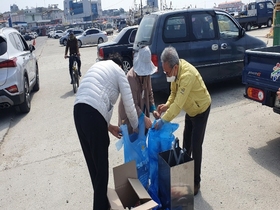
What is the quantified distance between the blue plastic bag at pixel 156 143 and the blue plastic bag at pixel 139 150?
73mm

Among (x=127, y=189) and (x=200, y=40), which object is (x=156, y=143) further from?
(x=200, y=40)

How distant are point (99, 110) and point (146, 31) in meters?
4.21

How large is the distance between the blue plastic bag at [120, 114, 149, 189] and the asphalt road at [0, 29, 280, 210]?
0.67 meters

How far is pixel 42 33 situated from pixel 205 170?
271 feet

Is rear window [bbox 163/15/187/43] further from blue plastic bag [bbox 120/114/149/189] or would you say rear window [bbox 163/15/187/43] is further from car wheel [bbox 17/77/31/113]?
blue plastic bag [bbox 120/114/149/189]

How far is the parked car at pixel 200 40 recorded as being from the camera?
237 inches

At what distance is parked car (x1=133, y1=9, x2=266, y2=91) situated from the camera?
6027mm

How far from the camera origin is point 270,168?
3580mm

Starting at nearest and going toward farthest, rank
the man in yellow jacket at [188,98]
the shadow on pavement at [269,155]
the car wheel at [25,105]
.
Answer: the man in yellow jacket at [188,98] → the shadow on pavement at [269,155] → the car wheel at [25,105]

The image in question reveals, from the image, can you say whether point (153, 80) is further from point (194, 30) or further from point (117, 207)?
point (117, 207)

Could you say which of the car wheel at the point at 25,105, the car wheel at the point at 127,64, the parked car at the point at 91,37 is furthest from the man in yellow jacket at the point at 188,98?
the parked car at the point at 91,37

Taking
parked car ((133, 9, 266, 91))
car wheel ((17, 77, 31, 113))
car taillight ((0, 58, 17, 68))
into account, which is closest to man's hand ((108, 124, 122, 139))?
parked car ((133, 9, 266, 91))

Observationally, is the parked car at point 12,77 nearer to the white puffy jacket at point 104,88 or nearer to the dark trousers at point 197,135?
the white puffy jacket at point 104,88

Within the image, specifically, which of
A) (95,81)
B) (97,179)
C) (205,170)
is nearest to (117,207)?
(97,179)
